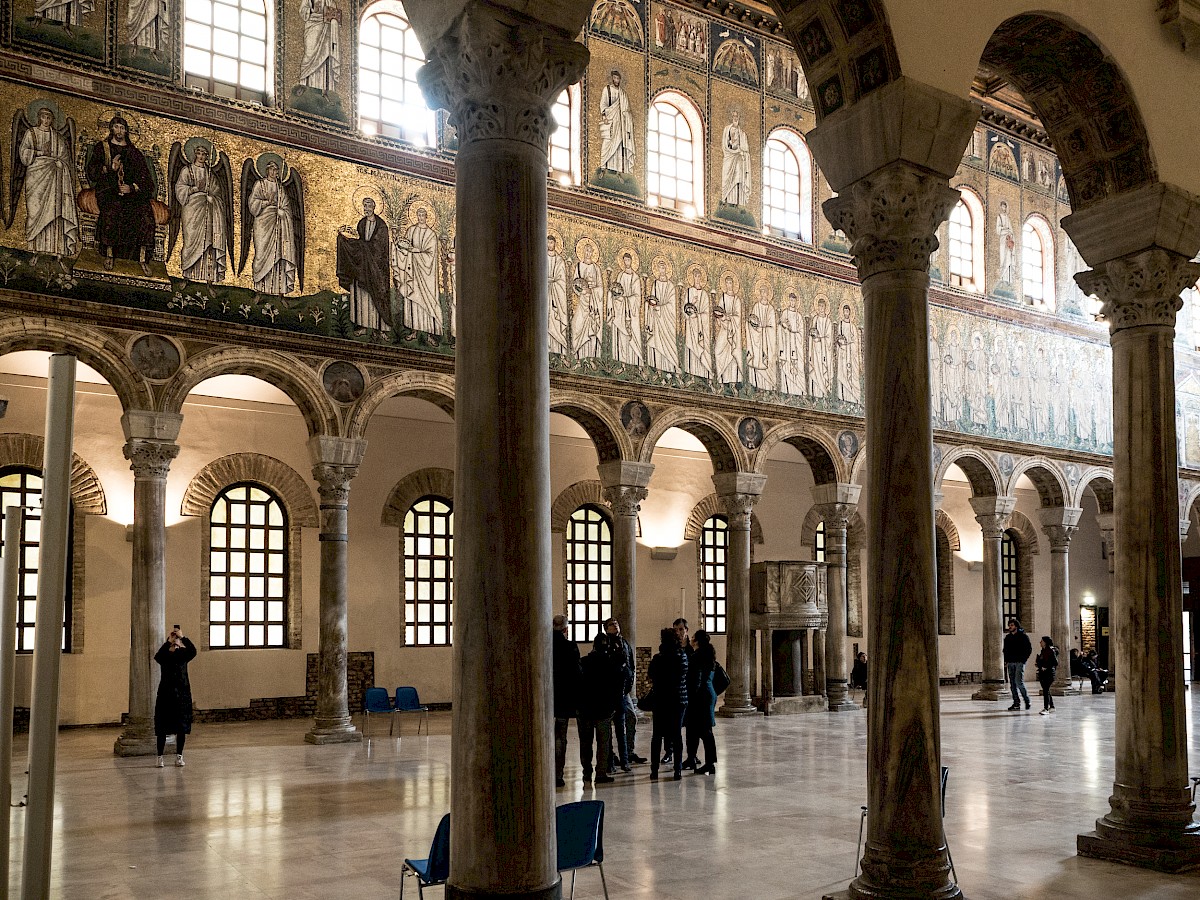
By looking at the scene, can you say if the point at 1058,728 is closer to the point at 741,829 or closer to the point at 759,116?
the point at 741,829

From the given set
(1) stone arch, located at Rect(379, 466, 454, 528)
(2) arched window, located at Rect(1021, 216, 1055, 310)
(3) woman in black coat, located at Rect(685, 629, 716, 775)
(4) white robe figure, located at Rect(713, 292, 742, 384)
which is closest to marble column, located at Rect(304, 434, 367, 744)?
(1) stone arch, located at Rect(379, 466, 454, 528)

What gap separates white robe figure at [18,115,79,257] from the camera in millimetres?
12336

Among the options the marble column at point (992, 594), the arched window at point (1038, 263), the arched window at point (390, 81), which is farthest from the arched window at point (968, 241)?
the arched window at point (390, 81)

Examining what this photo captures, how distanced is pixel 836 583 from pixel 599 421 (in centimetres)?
532

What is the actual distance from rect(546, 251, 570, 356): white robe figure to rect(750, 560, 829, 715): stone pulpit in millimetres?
4875

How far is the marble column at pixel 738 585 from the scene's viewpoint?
17.5m

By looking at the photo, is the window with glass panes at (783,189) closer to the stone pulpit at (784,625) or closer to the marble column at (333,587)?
the stone pulpit at (784,625)

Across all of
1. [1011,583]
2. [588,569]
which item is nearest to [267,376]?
[588,569]

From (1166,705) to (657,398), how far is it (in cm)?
1057

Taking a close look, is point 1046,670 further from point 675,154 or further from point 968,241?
point 675,154

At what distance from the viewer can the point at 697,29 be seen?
711 inches

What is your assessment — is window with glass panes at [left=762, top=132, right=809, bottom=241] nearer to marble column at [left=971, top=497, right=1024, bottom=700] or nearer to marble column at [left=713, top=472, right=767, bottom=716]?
marble column at [left=713, top=472, right=767, bottom=716]

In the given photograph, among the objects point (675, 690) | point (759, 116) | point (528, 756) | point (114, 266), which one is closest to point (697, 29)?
point (759, 116)

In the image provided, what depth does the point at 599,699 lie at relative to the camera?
10312 millimetres
